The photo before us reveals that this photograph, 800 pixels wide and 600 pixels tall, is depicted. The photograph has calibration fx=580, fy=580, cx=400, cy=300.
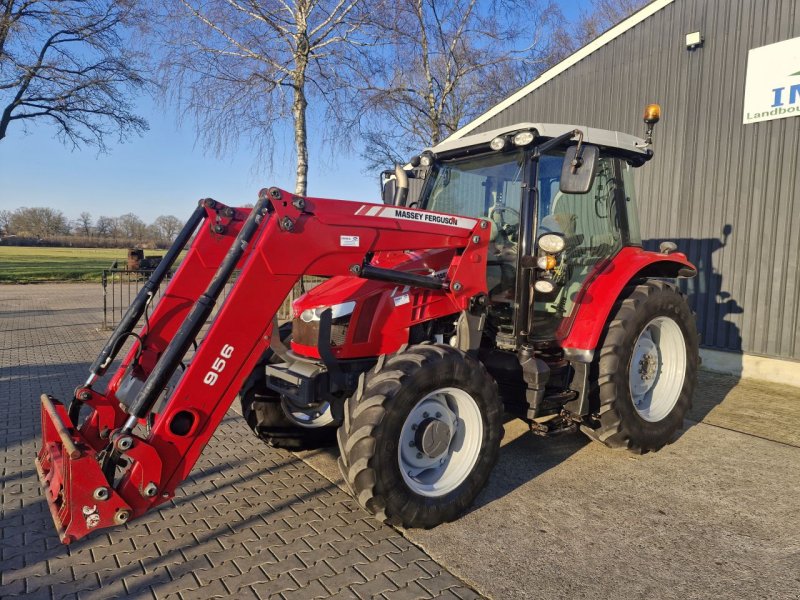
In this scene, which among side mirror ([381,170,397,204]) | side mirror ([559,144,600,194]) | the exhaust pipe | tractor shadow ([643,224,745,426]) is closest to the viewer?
side mirror ([559,144,600,194])

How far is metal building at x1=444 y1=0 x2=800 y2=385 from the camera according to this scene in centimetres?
686

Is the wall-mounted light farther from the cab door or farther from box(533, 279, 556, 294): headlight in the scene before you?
box(533, 279, 556, 294): headlight

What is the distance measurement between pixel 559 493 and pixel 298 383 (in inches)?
71.6

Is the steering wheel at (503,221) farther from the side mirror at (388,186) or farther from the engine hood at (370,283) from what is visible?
the side mirror at (388,186)

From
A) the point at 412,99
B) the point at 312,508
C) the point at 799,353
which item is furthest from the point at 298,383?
the point at 412,99

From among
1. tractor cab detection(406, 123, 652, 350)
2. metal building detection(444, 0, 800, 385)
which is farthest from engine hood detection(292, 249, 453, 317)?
metal building detection(444, 0, 800, 385)

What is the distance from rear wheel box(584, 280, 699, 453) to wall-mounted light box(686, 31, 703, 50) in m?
4.61

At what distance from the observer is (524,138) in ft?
12.4

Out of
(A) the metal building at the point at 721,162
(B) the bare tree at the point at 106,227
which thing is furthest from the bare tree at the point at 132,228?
(A) the metal building at the point at 721,162

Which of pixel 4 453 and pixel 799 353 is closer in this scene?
pixel 4 453

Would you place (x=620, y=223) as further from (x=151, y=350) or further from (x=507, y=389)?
(x=151, y=350)

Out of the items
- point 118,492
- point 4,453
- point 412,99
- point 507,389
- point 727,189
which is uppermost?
point 412,99

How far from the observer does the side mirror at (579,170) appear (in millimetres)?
3406

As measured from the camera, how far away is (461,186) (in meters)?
4.41
